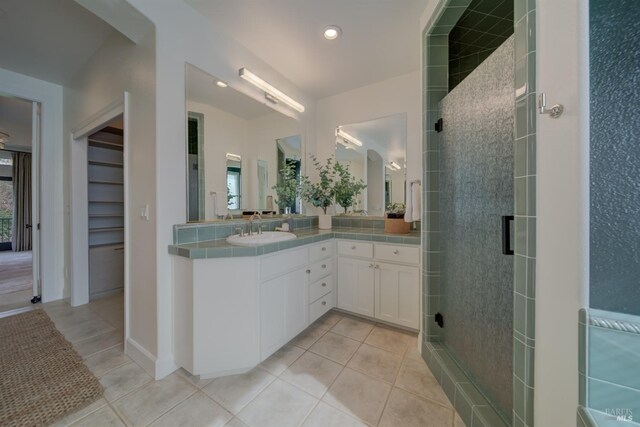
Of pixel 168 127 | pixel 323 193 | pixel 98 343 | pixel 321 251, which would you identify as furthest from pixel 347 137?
pixel 98 343

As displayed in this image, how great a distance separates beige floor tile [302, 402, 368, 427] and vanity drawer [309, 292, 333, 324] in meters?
0.76

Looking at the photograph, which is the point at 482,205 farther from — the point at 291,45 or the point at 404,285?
the point at 291,45

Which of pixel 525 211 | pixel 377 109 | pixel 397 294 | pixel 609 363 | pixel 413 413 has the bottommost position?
pixel 413 413

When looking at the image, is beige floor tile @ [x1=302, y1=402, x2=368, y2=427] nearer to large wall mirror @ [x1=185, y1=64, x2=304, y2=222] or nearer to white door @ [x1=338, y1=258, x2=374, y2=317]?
white door @ [x1=338, y1=258, x2=374, y2=317]

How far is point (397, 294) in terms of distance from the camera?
206cm

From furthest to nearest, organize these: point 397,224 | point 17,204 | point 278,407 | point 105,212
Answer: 1. point 17,204
2. point 105,212
3. point 397,224
4. point 278,407

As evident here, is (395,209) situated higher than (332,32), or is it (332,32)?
(332,32)

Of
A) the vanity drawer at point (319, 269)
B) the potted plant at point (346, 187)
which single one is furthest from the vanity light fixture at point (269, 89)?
the vanity drawer at point (319, 269)

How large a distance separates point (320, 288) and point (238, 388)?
968mm

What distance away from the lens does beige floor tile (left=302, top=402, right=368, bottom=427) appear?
1.20 metres

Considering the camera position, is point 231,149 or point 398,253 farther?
point 231,149

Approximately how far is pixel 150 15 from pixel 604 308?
2.54m

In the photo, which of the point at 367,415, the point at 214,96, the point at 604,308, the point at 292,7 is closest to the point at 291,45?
the point at 292,7

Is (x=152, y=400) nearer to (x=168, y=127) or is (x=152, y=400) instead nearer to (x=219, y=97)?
(x=168, y=127)
